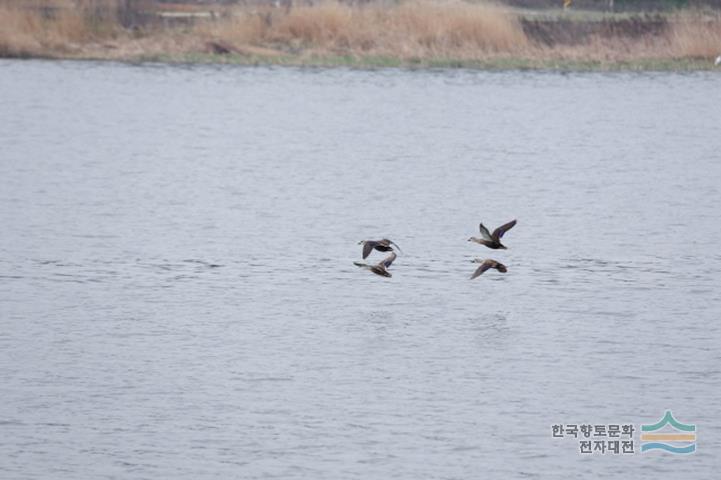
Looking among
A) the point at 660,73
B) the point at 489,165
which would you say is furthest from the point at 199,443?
the point at 660,73

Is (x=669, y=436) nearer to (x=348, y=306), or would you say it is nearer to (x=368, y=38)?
(x=348, y=306)

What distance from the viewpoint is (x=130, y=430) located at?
537 inches

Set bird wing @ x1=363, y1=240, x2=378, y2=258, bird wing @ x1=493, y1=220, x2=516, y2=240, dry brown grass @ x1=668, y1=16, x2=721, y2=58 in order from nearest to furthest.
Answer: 1. bird wing @ x1=493, y1=220, x2=516, y2=240
2. bird wing @ x1=363, y1=240, x2=378, y2=258
3. dry brown grass @ x1=668, y1=16, x2=721, y2=58

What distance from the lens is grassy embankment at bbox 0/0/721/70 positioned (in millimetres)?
46594

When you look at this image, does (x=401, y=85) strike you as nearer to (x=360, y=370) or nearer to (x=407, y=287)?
(x=407, y=287)

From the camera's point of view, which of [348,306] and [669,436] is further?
[348,306]

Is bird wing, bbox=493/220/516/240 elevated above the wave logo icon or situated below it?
above

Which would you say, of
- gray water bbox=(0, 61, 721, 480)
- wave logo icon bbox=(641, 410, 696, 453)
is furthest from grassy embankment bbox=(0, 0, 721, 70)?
wave logo icon bbox=(641, 410, 696, 453)

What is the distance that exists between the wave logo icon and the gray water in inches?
5.0

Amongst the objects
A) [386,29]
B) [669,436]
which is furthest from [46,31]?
[669,436]

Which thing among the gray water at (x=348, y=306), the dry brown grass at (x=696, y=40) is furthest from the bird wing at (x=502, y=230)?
the dry brown grass at (x=696, y=40)

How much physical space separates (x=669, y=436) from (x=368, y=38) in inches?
1367

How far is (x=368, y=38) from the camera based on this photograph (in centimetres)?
4753

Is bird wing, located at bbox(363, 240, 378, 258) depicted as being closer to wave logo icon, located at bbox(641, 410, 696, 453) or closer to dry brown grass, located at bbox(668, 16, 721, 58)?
wave logo icon, located at bbox(641, 410, 696, 453)
